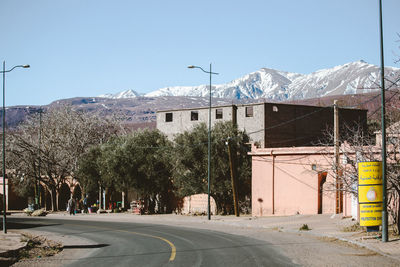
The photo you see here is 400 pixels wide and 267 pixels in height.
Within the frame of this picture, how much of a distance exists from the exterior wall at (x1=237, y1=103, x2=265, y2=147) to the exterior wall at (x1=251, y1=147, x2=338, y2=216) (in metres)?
8.32

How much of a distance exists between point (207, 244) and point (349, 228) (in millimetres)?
7328

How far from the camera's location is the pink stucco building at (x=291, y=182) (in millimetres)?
34375

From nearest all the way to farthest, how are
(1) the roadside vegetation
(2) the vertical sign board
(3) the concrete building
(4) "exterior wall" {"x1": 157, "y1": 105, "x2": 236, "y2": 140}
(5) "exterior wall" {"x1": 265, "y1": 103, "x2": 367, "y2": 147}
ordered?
(2) the vertical sign board < (1) the roadside vegetation < (3) the concrete building < (5) "exterior wall" {"x1": 265, "y1": 103, "x2": 367, "y2": 147} < (4) "exterior wall" {"x1": 157, "y1": 105, "x2": 236, "y2": 140}

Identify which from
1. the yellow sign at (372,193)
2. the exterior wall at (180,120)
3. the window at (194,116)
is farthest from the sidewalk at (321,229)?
the window at (194,116)

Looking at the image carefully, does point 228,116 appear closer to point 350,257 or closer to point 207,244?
point 207,244

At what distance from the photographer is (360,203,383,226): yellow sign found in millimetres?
18031

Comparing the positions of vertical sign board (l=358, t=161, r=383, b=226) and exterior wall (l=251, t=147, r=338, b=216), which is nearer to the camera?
vertical sign board (l=358, t=161, r=383, b=226)

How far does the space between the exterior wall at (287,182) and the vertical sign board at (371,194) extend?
14725mm

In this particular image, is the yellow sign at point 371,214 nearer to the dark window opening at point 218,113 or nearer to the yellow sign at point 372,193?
the yellow sign at point 372,193

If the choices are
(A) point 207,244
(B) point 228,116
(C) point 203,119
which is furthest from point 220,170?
(A) point 207,244

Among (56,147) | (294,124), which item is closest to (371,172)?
(294,124)

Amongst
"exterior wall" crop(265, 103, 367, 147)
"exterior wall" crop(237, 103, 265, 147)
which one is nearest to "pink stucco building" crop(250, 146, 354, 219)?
"exterior wall" crop(237, 103, 265, 147)

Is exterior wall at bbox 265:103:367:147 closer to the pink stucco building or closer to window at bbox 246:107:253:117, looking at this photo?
window at bbox 246:107:253:117

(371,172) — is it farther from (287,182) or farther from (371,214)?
(287,182)
